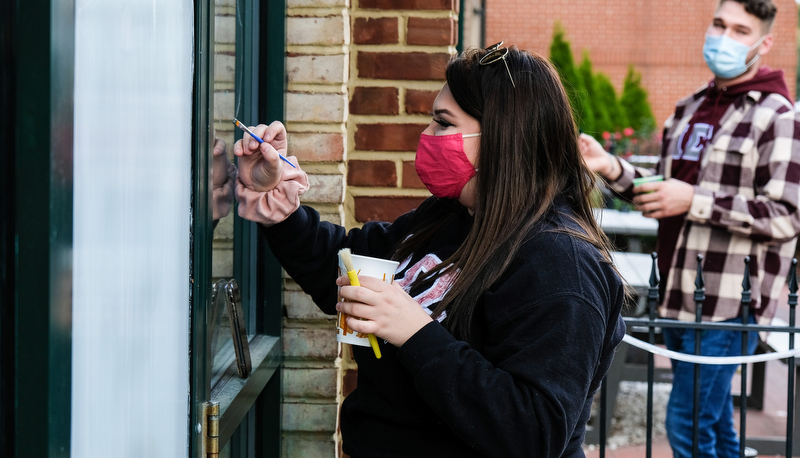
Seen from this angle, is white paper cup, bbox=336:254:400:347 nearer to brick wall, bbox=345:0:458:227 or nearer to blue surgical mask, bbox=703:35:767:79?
brick wall, bbox=345:0:458:227

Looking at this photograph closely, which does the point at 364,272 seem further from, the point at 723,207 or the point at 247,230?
the point at 723,207

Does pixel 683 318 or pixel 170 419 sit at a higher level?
pixel 170 419

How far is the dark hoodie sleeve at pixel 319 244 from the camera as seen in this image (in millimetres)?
1834

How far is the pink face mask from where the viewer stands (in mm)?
1627

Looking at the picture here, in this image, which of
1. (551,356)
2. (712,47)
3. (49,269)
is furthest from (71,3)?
(712,47)

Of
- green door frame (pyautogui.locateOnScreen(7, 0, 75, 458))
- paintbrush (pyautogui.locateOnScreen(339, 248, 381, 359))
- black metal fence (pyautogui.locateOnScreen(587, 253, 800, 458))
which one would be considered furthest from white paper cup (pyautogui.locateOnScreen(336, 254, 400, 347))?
black metal fence (pyautogui.locateOnScreen(587, 253, 800, 458))

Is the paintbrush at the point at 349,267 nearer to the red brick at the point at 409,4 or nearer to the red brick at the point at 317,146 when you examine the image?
the red brick at the point at 317,146

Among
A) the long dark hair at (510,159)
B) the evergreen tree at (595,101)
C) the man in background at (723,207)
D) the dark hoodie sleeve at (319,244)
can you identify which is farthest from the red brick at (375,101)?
the evergreen tree at (595,101)

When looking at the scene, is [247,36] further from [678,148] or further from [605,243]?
[678,148]

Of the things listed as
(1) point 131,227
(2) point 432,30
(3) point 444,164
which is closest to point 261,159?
(3) point 444,164

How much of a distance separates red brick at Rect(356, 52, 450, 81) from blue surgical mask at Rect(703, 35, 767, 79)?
149 cm

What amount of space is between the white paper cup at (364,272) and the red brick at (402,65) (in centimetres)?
108

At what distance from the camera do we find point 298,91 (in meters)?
2.21

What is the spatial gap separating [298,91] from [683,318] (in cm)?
187
